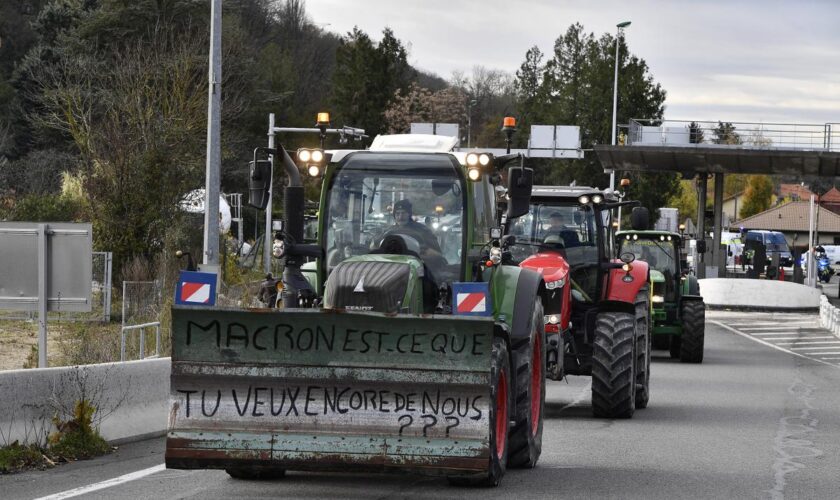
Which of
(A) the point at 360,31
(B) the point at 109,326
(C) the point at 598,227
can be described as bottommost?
(B) the point at 109,326

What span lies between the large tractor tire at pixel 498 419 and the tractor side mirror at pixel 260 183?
2130mm

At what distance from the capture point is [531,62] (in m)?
116

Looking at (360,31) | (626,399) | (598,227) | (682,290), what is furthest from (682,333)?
(360,31)

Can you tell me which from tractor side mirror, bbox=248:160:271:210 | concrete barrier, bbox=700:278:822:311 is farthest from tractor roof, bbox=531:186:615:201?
concrete barrier, bbox=700:278:822:311

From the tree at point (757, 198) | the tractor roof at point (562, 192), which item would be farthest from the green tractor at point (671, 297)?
the tree at point (757, 198)

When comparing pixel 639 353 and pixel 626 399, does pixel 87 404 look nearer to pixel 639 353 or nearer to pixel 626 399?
pixel 626 399

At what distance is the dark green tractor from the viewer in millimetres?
26828

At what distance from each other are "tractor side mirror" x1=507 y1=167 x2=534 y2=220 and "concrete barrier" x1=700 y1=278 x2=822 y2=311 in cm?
4117

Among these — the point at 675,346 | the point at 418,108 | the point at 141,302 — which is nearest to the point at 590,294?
the point at 675,346

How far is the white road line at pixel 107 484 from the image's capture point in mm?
9938

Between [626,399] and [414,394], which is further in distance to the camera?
[626,399]

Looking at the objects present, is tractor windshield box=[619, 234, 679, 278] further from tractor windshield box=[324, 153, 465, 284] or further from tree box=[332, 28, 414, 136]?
tree box=[332, 28, 414, 136]

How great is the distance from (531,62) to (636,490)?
107 meters

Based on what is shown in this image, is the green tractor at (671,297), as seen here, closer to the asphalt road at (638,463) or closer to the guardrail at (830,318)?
the asphalt road at (638,463)
